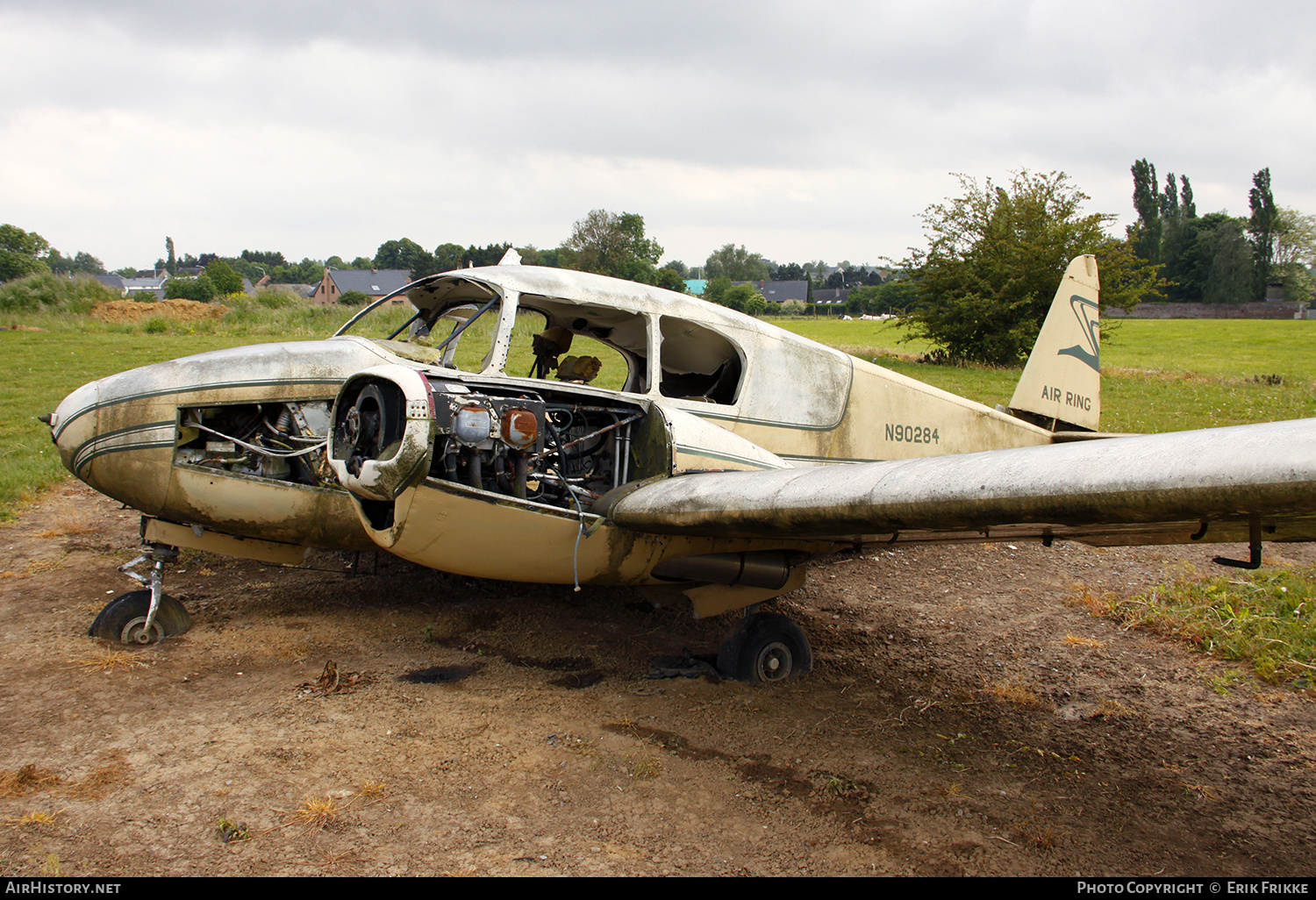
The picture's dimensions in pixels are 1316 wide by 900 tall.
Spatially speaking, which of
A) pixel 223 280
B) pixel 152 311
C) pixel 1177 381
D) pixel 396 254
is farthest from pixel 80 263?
pixel 1177 381

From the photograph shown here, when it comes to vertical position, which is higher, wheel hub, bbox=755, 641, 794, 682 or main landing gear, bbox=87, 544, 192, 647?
main landing gear, bbox=87, 544, 192, 647

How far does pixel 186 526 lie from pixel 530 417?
297cm

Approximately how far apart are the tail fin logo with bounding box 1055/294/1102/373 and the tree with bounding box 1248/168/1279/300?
3834 inches

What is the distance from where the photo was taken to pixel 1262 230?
87750 millimetres

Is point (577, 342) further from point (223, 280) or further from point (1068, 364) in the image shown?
point (223, 280)

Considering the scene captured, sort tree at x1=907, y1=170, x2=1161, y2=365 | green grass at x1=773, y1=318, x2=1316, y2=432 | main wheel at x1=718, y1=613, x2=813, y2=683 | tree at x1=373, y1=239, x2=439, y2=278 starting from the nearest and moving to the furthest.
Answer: main wheel at x1=718, y1=613, x2=813, y2=683 < green grass at x1=773, y1=318, x2=1316, y2=432 < tree at x1=907, y1=170, x2=1161, y2=365 < tree at x1=373, y1=239, x2=439, y2=278

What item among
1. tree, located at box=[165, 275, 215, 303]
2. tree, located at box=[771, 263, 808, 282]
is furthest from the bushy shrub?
tree, located at box=[771, 263, 808, 282]

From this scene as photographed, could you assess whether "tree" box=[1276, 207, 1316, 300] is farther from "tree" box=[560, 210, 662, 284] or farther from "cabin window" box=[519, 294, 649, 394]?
"cabin window" box=[519, 294, 649, 394]

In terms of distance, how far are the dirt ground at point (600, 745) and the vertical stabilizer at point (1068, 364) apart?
93.0 inches

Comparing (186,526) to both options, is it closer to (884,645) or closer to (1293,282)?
(884,645)

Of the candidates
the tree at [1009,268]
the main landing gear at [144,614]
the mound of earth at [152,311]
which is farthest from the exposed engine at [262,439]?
the mound of earth at [152,311]

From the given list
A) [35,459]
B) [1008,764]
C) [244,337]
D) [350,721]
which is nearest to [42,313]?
[244,337]

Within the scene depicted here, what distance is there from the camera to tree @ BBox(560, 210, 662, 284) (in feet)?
216

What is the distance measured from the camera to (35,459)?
11.4m
